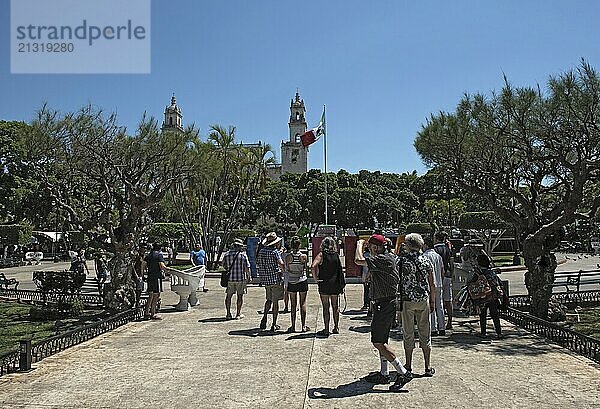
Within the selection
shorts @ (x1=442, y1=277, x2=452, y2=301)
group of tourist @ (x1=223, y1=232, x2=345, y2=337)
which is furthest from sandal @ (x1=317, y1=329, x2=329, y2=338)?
shorts @ (x1=442, y1=277, x2=452, y2=301)

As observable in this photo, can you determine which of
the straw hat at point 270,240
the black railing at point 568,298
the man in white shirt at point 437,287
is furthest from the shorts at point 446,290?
the black railing at point 568,298

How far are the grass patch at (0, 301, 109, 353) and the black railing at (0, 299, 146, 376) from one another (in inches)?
22.2

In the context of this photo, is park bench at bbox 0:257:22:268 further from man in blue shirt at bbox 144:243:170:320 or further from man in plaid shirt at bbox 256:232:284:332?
man in plaid shirt at bbox 256:232:284:332

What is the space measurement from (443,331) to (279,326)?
2921 mm

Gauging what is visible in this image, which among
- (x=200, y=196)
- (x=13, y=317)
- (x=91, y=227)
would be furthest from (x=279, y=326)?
(x=200, y=196)

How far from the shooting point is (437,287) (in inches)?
362

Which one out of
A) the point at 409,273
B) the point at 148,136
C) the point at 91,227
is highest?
the point at 148,136

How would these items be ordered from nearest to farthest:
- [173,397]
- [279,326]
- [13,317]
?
1. [173,397]
2. [279,326]
3. [13,317]

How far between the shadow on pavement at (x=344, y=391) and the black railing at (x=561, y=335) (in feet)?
10.9

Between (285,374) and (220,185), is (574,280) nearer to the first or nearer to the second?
(285,374)

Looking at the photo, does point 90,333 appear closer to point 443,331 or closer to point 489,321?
point 443,331

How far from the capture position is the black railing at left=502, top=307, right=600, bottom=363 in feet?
25.8

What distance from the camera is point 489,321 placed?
Answer: 11.1m

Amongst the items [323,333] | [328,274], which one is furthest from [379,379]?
[323,333]
